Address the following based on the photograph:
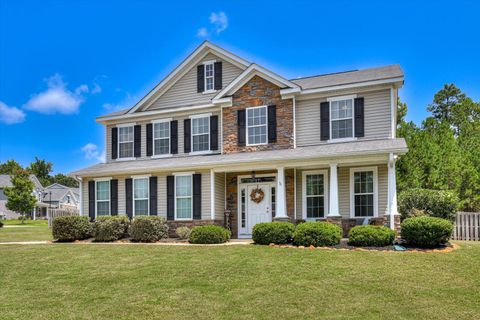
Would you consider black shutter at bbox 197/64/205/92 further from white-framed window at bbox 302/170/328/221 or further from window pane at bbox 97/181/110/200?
white-framed window at bbox 302/170/328/221

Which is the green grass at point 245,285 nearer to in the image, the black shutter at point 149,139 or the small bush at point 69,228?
the small bush at point 69,228

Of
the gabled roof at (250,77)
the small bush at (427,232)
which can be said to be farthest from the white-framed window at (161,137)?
the small bush at (427,232)

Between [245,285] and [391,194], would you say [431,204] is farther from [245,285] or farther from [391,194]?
[245,285]

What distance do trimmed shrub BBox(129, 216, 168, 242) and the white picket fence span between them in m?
11.6

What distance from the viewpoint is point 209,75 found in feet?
68.4

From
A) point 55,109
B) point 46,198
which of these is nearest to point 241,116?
point 55,109

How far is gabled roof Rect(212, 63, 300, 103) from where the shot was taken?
18.1 meters

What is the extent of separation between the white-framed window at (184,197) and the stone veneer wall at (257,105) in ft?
6.89

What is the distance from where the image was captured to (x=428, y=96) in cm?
3881

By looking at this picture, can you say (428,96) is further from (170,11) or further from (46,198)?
(46,198)

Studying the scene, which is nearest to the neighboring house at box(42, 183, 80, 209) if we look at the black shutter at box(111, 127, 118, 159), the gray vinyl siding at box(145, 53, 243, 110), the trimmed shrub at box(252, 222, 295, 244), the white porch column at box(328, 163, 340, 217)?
the black shutter at box(111, 127, 118, 159)

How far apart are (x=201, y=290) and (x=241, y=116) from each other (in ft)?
34.5

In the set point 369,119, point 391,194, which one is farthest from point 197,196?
point 391,194

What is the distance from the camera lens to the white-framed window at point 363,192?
1641cm
